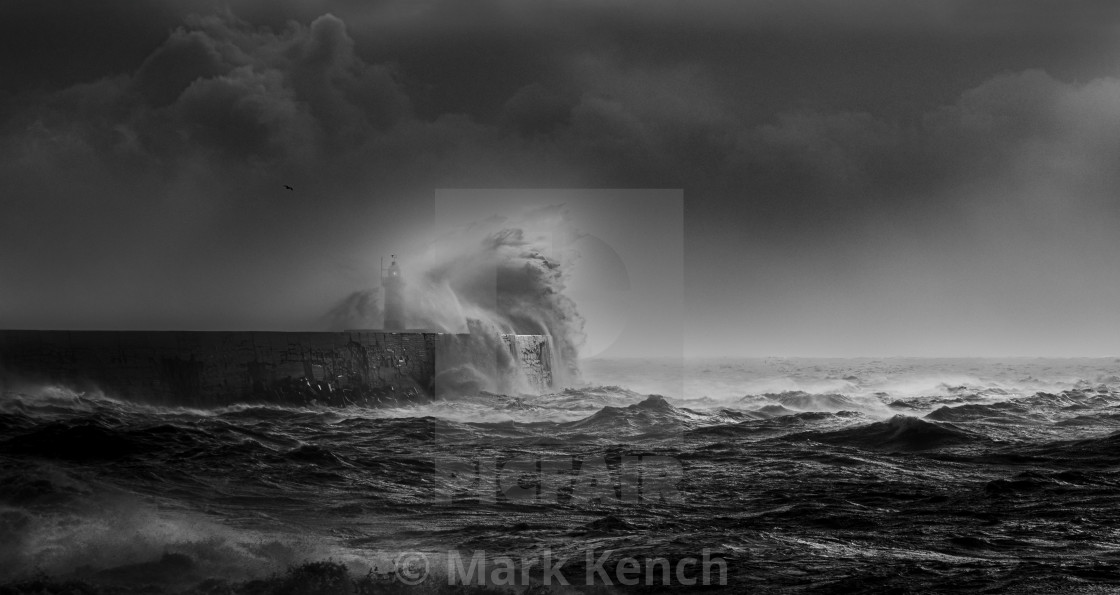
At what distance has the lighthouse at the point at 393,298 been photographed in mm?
18125

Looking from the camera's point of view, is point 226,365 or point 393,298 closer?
point 226,365

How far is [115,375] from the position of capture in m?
11.8

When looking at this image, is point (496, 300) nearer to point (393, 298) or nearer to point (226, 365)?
point (393, 298)

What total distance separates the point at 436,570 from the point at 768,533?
213 cm

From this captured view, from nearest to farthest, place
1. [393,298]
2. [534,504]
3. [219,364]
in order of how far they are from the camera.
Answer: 1. [534,504]
2. [219,364]
3. [393,298]

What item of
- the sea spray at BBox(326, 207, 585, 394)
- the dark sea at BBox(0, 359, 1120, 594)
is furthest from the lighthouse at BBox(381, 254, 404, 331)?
the dark sea at BBox(0, 359, 1120, 594)

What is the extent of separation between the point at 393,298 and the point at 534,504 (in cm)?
1230

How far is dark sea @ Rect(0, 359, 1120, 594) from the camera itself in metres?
4.38

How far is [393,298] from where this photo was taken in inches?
719

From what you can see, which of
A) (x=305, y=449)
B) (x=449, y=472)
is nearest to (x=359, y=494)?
(x=449, y=472)

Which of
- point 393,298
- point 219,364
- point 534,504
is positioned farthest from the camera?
point 393,298

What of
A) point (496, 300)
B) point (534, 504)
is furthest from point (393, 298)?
point (534, 504)

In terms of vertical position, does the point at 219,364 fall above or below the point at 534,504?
above

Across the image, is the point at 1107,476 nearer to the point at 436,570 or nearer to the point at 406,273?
the point at 436,570
